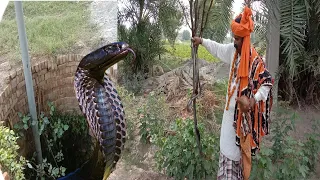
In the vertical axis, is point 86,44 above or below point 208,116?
above

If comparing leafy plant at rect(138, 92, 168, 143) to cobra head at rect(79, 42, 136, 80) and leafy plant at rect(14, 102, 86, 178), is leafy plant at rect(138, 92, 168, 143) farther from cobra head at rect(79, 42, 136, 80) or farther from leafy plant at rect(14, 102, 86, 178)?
cobra head at rect(79, 42, 136, 80)

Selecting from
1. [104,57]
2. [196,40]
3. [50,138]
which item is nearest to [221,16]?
[196,40]

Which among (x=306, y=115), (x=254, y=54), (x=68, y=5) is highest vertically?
(x=68, y=5)

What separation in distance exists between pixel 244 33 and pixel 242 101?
42cm

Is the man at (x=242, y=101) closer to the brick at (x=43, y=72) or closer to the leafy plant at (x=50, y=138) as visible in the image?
the leafy plant at (x=50, y=138)

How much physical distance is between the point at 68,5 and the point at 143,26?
2113 millimetres

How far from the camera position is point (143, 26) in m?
6.77

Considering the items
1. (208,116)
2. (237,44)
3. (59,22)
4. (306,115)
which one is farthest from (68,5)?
(306,115)

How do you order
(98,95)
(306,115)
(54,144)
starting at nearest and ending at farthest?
(98,95) < (54,144) < (306,115)

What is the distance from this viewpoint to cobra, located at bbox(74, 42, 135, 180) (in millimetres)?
2607

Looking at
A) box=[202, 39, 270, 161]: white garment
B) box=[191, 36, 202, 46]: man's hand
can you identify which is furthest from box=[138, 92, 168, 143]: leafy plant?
box=[191, 36, 202, 46]: man's hand

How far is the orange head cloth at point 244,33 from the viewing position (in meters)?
2.27

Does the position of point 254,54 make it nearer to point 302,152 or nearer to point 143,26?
point 302,152

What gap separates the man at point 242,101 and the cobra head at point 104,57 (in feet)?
1.71
